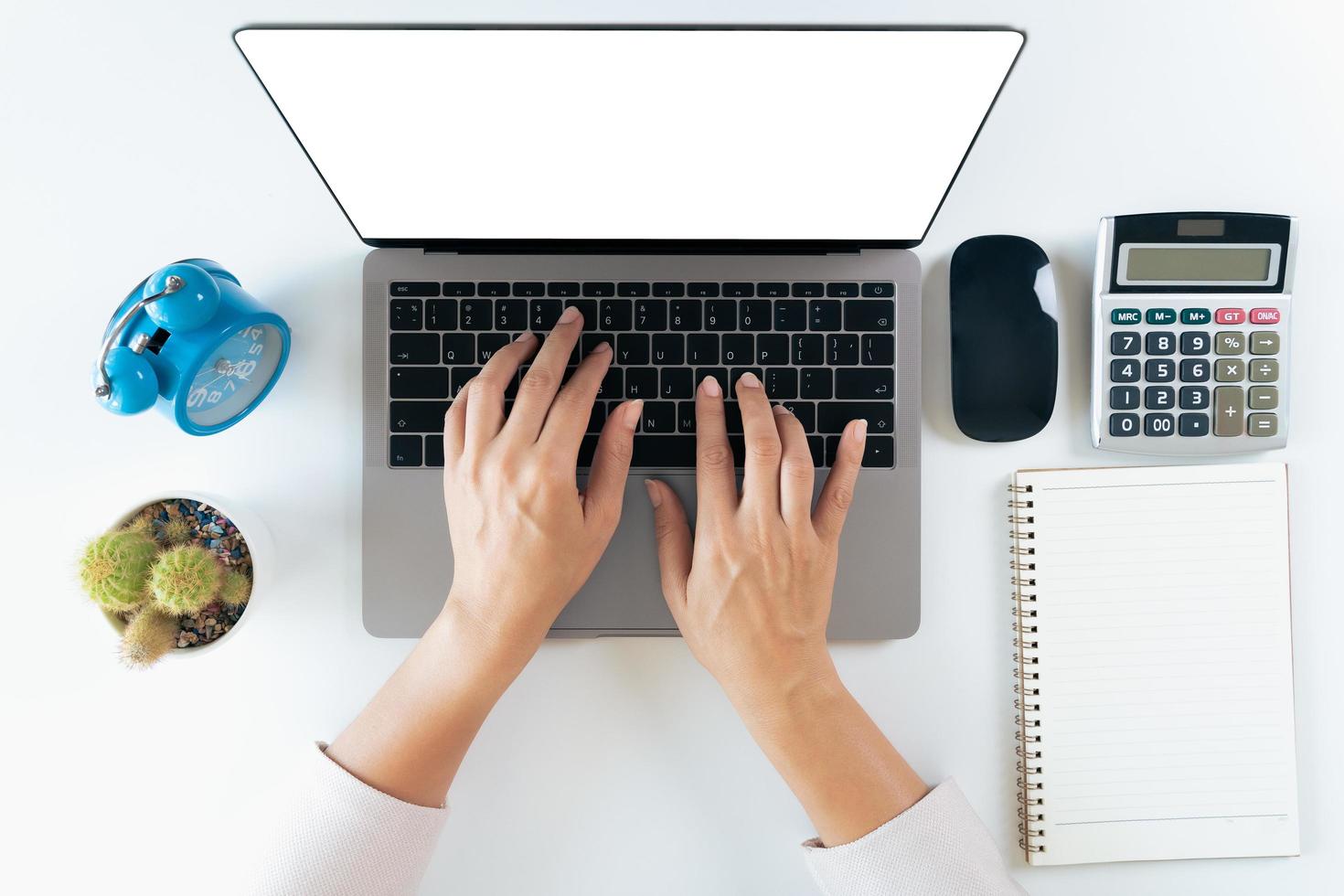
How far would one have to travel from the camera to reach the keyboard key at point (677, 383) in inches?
28.2

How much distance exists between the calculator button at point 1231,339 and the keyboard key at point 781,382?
16.0 inches

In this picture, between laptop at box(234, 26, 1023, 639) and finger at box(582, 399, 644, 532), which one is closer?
laptop at box(234, 26, 1023, 639)

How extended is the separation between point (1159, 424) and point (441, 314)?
27.5 inches

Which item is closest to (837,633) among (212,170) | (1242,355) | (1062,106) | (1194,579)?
(1194,579)

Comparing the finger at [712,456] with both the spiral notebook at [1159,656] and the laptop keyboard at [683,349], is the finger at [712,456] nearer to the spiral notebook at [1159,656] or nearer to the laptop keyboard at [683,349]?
the laptop keyboard at [683,349]

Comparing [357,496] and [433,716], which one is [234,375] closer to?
[357,496]

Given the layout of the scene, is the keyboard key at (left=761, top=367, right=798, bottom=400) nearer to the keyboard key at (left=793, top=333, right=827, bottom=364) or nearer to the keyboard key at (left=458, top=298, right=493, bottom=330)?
the keyboard key at (left=793, top=333, right=827, bottom=364)

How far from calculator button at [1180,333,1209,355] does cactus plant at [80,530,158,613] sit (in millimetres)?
979

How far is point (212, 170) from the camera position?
0.76m

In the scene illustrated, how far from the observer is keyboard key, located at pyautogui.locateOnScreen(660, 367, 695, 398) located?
2.35 feet

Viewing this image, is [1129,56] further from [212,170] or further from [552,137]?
[212,170]

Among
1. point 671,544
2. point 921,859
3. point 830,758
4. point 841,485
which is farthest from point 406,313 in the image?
point 921,859

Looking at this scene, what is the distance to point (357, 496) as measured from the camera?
0.76 metres

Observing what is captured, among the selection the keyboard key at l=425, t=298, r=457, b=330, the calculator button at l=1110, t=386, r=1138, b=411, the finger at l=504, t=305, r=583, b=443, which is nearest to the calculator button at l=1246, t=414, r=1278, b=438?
the calculator button at l=1110, t=386, r=1138, b=411
